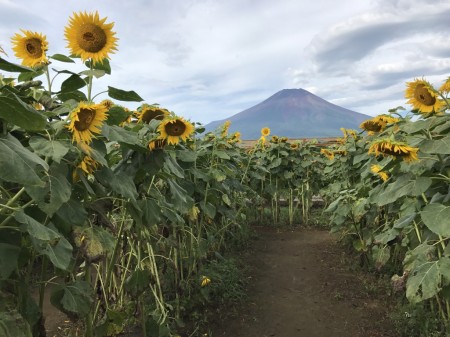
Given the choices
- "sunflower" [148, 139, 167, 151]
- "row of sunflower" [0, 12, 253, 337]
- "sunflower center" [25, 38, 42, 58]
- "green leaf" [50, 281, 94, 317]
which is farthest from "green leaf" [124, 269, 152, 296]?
"sunflower center" [25, 38, 42, 58]

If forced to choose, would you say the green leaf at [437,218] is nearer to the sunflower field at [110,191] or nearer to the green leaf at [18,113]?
the sunflower field at [110,191]

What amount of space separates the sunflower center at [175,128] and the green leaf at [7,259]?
0.86 metres

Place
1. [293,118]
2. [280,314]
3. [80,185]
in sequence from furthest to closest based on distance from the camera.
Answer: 1. [293,118]
2. [280,314]
3. [80,185]

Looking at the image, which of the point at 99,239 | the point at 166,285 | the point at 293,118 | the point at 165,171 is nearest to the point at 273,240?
the point at 166,285

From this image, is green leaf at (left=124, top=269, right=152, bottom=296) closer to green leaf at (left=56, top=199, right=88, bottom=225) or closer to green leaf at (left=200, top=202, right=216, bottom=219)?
green leaf at (left=56, top=199, right=88, bottom=225)

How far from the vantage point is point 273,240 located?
593cm

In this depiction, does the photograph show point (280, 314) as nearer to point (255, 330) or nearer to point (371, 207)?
point (255, 330)

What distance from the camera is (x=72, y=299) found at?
1465 millimetres

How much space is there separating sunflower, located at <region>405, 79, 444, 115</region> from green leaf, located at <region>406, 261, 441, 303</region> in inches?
32.6

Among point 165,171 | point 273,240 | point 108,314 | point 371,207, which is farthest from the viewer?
point 273,240

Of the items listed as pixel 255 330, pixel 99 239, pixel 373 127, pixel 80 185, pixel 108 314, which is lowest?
pixel 255 330

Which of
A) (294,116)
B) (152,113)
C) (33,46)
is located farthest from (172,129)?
(294,116)

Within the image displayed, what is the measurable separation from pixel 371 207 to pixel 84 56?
3237 millimetres

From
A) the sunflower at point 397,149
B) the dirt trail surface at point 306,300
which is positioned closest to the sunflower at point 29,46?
the sunflower at point 397,149
